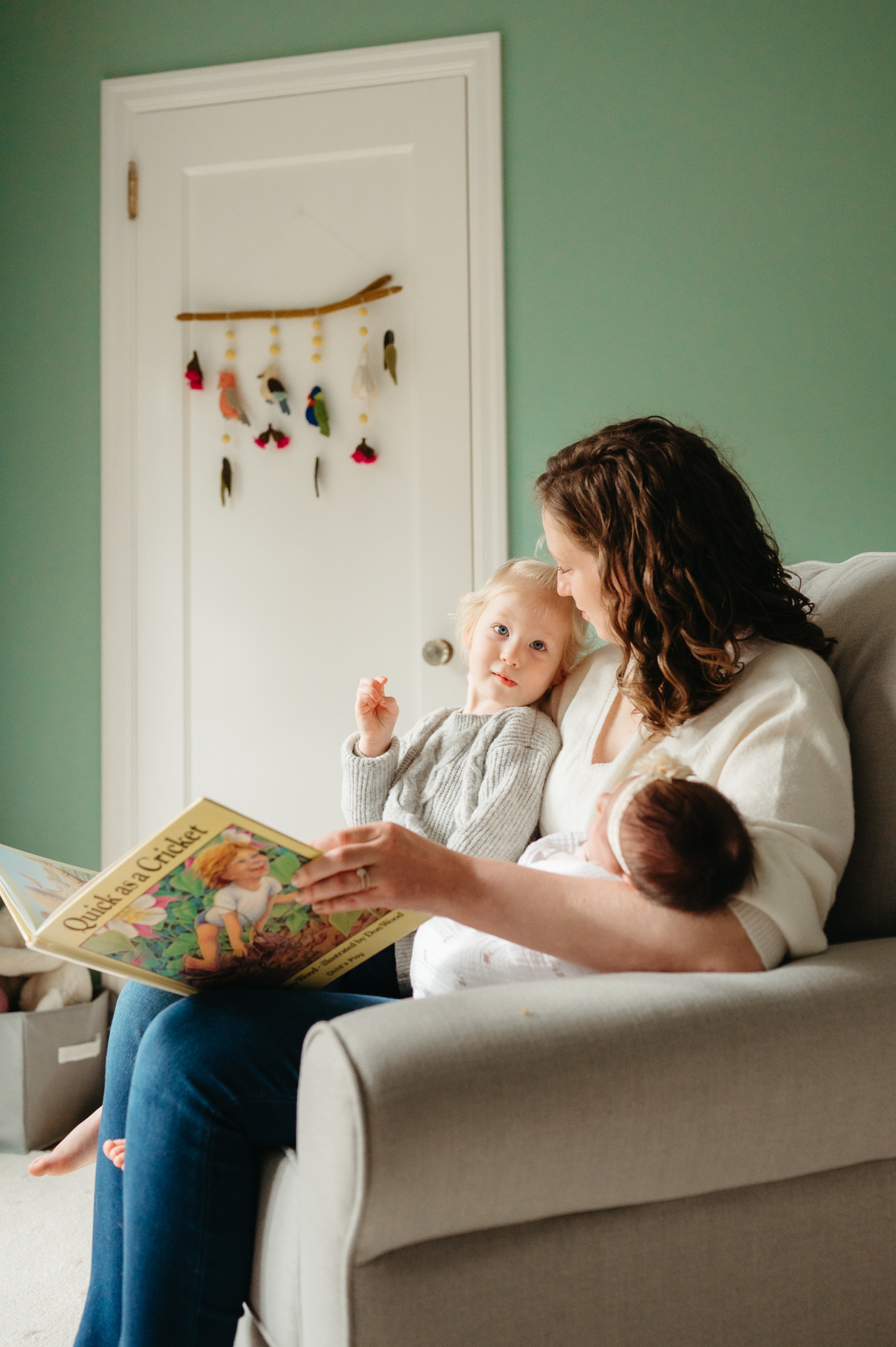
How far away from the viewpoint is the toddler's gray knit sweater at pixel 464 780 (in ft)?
4.35

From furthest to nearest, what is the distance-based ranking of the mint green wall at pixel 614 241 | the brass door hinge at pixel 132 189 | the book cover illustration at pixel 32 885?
1. the brass door hinge at pixel 132 189
2. the mint green wall at pixel 614 241
3. the book cover illustration at pixel 32 885

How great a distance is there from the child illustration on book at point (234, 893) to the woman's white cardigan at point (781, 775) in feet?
1.38

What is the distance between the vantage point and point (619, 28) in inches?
86.7

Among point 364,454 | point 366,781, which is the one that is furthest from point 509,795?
point 364,454

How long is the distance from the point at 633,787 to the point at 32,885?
2.01 feet

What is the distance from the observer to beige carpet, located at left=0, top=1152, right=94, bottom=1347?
1.39 metres

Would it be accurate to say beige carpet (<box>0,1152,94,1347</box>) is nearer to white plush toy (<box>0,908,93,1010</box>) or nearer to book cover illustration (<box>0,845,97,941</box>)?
white plush toy (<box>0,908,93,1010</box>)

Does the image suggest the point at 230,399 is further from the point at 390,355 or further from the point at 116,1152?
the point at 116,1152

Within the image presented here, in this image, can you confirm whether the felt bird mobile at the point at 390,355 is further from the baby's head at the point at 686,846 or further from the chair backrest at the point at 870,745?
the baby's head at the point at 686,846

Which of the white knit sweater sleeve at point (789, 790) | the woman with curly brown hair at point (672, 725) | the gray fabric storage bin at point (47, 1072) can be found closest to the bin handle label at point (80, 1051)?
the gray fabric storage bin at point (47, 1072)

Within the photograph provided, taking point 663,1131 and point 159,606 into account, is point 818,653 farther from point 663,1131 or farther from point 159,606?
point 159,606

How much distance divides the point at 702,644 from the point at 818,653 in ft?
0.52

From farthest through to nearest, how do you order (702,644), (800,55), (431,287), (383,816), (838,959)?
(431,287) < (800,55) < (383,816) < (702,644) < (838,959)

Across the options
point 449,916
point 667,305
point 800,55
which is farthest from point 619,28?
point 449,916
